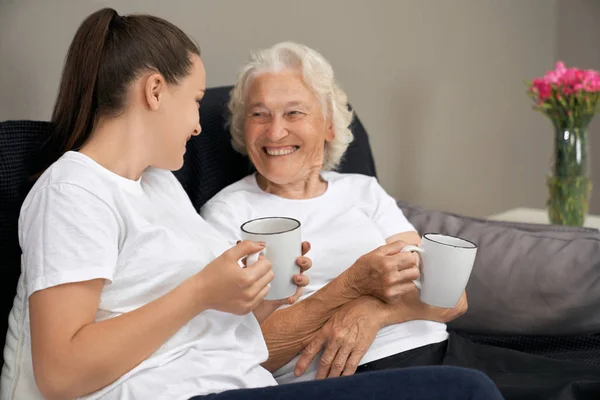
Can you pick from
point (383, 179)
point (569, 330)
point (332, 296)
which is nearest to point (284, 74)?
point (332, 296)

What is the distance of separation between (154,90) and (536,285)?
3.58ft

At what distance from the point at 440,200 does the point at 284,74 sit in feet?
5.49

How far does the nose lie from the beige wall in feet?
1.38

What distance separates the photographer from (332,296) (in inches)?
54.5

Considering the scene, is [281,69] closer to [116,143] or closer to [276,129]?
[276,129]

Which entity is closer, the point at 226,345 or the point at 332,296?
the point at 226,345

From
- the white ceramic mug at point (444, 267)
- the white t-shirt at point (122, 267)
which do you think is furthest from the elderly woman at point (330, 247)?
the white t-shirt at point (122, 267)

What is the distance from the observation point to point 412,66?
2711 mm

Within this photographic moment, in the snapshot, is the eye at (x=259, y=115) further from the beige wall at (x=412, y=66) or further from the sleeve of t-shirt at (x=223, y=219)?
the beige wall at (x=412, y=66)

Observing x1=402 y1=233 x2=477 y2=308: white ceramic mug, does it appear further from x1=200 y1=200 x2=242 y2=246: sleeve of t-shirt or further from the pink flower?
the pink flower

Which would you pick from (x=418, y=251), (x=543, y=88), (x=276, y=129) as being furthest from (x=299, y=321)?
(x=543, y=88)

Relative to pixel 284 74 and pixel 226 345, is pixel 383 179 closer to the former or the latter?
pixel 284 74

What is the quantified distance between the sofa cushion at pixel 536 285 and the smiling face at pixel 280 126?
22.0 inches

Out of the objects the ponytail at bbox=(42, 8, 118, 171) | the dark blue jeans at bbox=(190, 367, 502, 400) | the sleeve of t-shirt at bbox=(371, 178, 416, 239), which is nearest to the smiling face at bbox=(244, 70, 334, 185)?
the sleeve of t-shirt at bbox=(371, 178, 416, 239)
